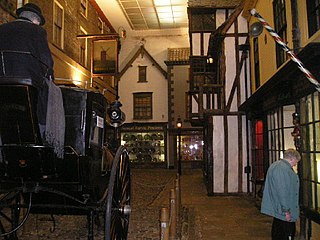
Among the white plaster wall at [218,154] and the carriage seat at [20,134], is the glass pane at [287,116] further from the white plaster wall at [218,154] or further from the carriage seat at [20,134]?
the carriage seat at [20,134]

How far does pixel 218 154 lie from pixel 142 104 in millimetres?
16473

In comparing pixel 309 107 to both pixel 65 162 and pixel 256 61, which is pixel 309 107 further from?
pixel 256 61

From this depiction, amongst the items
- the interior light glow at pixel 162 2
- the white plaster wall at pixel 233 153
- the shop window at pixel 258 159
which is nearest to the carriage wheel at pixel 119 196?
the shop window at pixel 258 159

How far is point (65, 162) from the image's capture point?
3.96 meters

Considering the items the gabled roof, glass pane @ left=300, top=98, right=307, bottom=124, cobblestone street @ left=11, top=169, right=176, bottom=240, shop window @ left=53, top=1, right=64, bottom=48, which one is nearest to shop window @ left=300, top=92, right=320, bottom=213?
glass pane @ left=300, top=98, right=307, bottom=124

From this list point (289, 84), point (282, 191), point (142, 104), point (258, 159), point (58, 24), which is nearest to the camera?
point (282, 191)

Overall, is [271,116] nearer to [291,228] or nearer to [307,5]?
[307,5]

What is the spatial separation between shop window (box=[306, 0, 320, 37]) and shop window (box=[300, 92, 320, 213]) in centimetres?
128

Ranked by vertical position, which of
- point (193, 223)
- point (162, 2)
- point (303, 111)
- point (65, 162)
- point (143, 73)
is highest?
point (162, 2)

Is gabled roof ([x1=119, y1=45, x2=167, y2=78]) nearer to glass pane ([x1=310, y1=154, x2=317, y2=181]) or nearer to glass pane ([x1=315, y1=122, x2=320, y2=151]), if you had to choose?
glass pane ([x1=310, y1=154, x2=317, y2=181])

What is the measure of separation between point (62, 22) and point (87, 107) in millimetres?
12260

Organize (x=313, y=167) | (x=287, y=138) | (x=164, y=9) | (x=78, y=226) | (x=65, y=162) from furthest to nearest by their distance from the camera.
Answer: (x=164, y=9) < (x=287, y=138) < (x=78, y=226) < (x=313, y=167) < (x=65, y=162)

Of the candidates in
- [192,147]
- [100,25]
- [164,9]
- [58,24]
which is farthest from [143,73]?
[58,24]

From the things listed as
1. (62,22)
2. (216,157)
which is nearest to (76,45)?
(62,22)
